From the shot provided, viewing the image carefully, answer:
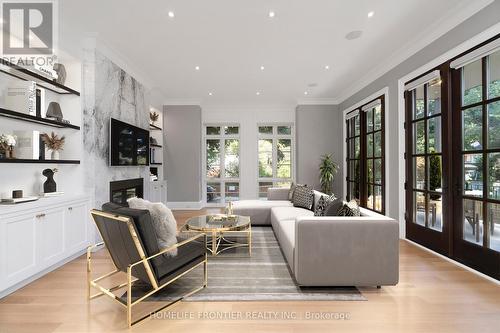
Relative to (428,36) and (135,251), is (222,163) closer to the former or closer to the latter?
(428,36)

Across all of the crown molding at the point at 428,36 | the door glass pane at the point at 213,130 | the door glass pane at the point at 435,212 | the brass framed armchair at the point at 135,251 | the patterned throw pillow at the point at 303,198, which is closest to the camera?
the brass framed armchair at the point at 135,251

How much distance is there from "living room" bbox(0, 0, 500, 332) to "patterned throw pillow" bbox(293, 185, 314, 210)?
2cm

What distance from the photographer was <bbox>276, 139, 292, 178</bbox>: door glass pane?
7895 millimetres

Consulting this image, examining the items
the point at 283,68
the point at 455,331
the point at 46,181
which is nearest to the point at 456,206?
the point at 455,331

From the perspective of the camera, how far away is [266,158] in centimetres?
788

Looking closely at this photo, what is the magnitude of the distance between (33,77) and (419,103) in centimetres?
532

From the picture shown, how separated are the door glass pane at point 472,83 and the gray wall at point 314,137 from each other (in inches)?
162

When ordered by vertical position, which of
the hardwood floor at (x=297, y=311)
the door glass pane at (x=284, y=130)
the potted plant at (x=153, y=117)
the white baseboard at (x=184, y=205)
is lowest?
the hardwood floor at (x=297, y=311)

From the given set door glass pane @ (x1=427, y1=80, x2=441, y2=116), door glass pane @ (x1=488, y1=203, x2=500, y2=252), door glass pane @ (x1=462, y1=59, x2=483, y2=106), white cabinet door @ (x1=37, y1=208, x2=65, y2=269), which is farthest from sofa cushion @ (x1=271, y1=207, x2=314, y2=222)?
white cabinet door @ (x1=37, y1=208, x2=65, y2=269)

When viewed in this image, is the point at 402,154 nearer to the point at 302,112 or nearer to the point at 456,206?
the point at 456,206

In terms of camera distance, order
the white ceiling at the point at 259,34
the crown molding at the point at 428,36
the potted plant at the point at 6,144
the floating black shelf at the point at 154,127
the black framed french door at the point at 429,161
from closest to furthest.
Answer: the potted plant at the point at 6,144
the crown molding at the point at 428,36
the white ceiling at the point at 259,34
the black framed french door at the point at 429,161
the floating black shelf at the point at 154,127

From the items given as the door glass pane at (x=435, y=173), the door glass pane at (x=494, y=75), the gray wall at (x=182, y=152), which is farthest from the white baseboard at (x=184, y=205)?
the door glass pane at (x=494, y=75)

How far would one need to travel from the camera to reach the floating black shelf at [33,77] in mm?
2667

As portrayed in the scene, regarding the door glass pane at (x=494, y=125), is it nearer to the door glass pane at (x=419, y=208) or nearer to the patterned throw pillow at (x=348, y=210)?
the door glass pane at (x=419, y=208)
